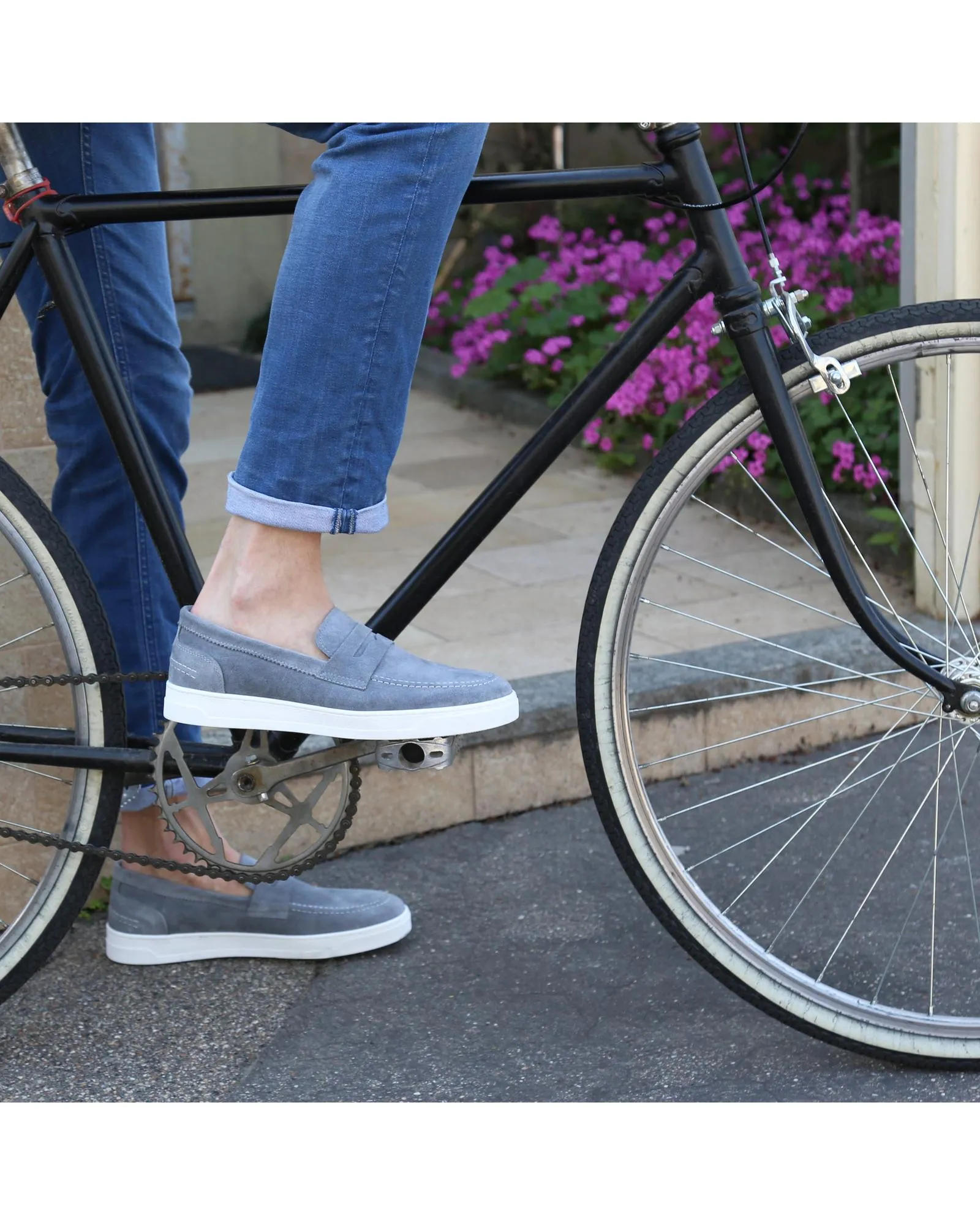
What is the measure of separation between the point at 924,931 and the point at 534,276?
155 inches

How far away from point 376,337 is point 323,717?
450 mm

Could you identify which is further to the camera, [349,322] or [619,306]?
[619,306]

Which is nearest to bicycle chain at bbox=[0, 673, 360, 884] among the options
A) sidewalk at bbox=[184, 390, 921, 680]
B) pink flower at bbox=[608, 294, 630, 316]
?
sidewalk at bbox=[184, 390, 921, 680]

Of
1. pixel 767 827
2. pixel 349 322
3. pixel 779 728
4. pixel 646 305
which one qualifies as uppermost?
pixel 349 322

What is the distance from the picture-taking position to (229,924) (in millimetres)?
2305

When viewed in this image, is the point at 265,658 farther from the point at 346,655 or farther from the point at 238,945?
the point at 238,945

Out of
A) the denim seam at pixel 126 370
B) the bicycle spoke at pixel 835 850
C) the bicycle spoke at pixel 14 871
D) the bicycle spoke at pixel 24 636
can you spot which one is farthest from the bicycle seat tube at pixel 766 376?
the bicycle spoke at pixel 14 871

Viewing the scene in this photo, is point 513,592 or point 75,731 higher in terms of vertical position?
point 75,731

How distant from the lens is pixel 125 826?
230cm

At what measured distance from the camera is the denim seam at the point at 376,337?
1.69 metres

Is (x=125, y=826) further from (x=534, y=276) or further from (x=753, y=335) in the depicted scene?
(x=534, y=276)

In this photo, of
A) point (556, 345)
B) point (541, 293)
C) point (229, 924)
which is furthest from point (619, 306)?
point (229, 924)

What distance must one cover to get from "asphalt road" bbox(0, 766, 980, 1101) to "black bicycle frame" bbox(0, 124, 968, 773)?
42 centimetres

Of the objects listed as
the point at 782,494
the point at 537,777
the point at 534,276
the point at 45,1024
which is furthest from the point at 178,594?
the point at 534,276
